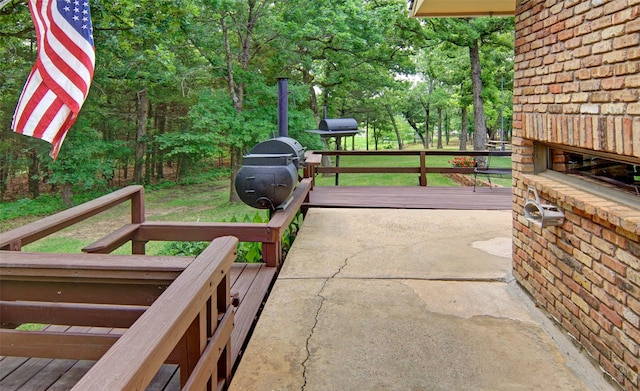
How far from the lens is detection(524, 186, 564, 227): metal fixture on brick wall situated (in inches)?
103

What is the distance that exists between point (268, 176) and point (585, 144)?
9.25ft

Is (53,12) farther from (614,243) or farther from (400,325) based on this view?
(614,243)

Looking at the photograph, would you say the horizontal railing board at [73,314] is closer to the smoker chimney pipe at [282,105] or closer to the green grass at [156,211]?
the smoker chimney pipe at [282,105]

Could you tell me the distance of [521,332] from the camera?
Answer: 266 cm

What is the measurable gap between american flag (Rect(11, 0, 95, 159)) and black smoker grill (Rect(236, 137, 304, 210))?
1956mm

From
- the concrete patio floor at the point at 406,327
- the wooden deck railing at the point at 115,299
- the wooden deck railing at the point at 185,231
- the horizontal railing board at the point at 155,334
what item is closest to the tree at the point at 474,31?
the concrete patio floor at the point at 406,327

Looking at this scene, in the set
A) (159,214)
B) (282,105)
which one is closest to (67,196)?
(159,214)

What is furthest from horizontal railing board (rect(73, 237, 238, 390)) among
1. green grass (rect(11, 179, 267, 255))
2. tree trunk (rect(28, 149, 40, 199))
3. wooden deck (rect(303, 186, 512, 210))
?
tree trunk (rect(28, 149, 40, 199))

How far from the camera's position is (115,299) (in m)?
1.67

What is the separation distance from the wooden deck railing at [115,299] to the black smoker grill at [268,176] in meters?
2.42

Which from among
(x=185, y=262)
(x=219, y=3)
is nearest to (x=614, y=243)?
(x=185, y=262)

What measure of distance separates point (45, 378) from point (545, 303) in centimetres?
275

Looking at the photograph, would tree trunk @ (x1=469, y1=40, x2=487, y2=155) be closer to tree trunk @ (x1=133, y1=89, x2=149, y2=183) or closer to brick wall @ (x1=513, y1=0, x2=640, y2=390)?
tree trunk @ (x1=133, y1=89, x2=149, y2=183)

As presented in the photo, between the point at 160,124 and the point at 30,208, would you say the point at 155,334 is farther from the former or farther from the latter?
the point at 160,124
